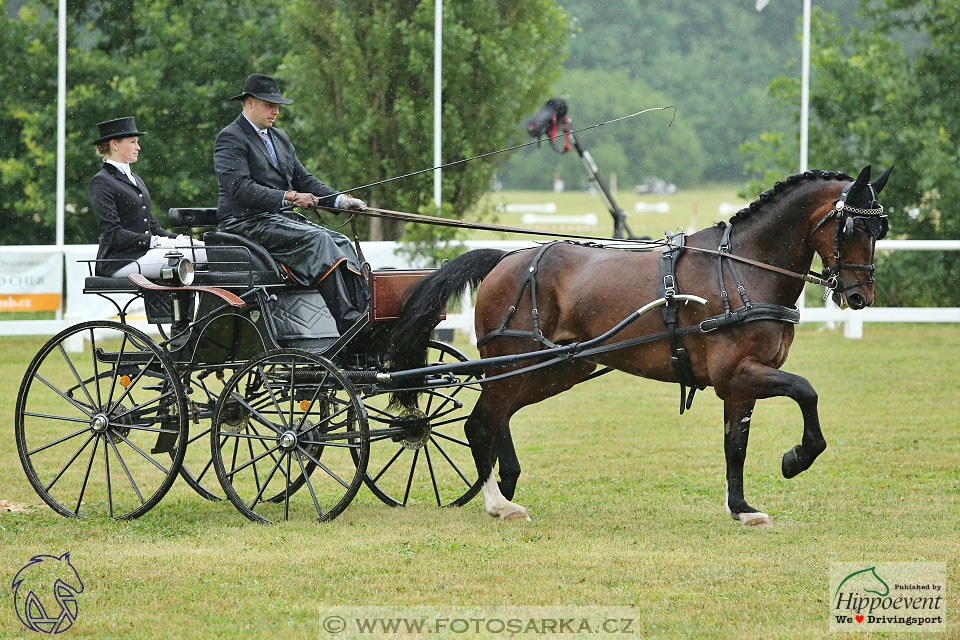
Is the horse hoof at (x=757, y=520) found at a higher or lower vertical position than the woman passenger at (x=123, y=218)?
lower

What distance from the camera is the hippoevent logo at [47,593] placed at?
4766 mm

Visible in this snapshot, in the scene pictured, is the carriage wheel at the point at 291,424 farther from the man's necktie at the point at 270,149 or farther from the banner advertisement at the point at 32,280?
the banner advertisement at the point at 32,280

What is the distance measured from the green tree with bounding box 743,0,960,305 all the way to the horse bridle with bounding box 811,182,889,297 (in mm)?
10620

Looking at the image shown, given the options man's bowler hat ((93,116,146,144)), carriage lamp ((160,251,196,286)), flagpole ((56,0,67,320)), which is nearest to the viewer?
carriage lamp ((160,251,196,286))

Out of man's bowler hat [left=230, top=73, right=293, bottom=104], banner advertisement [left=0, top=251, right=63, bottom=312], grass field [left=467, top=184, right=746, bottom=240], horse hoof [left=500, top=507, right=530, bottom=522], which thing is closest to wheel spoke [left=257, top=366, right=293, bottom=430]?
horse hoof [left=500, top=507, right=530, bottom=522]

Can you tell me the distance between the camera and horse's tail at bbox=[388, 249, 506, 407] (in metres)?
6.82

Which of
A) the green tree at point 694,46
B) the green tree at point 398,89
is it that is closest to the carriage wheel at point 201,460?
the green tree at point 398,89

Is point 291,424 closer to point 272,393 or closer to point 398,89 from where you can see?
point 272,393

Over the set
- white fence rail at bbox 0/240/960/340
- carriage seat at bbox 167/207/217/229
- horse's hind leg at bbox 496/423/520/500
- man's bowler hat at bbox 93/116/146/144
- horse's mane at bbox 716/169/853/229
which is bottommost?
horse's hind leg at bbox 496/423/520/500

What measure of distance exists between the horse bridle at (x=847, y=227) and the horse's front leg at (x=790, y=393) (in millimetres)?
522

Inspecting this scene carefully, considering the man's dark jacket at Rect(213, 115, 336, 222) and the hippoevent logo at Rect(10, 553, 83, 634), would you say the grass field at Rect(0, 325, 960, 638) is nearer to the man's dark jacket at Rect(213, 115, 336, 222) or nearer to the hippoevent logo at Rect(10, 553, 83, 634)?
the hippoevent logo at Rect(10, 553, 83, 634)

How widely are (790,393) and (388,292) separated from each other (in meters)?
2.19

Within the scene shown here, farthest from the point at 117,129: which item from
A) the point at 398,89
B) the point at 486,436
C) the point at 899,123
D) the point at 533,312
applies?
the point at 899,123

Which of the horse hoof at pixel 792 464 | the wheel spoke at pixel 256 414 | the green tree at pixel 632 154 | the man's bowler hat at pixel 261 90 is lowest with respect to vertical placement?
the horse hoof at pixel 792 464
